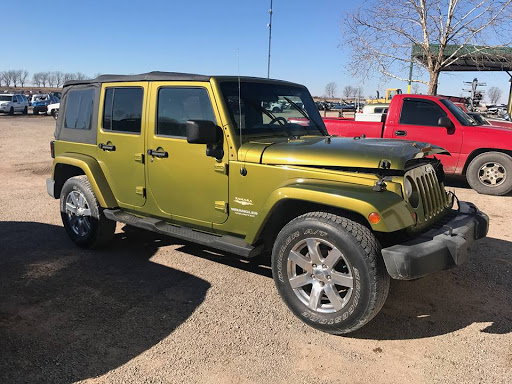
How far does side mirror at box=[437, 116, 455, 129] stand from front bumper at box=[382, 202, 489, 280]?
4.88 meters

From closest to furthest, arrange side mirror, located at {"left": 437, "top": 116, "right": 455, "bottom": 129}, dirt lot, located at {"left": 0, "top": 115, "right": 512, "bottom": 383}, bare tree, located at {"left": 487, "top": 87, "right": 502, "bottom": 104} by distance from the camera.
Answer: dirt lot, located at {"left": 0, "top": 115, "right": 512, "bottom": 383} < side mirror, located at {"left": 437, "top": 116, "right": 455, "bottom": 129} < bare tree, located at {"left": 487, "top": 87, "right": 502, "bottom": 104}

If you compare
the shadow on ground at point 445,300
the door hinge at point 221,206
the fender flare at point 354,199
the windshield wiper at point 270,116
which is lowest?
the shadow on ground at point 445,300

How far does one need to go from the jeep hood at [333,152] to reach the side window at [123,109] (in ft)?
4.58

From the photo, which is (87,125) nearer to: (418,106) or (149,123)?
(149,123)

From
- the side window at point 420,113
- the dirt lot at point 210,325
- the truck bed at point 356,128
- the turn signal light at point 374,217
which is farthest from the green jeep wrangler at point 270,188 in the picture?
the side window at point 420,113

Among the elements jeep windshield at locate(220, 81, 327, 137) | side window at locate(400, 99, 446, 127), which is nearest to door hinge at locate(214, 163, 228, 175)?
jeep windshield at locate(220, 81, 327, 137)

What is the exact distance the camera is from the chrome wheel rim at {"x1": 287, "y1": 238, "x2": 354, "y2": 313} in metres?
3.06

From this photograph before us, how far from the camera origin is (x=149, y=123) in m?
4.16

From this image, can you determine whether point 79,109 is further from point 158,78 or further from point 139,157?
point 158,78

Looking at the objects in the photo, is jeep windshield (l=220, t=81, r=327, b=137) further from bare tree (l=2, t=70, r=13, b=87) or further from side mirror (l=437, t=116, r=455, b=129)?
bare tree (l=2, t=70, r=13, b=87)

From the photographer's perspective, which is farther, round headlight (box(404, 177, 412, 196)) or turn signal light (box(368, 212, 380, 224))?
round headlight (box(404, 177, 412, 196))

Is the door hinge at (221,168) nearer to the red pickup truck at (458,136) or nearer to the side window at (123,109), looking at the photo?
the side window at (123,109)

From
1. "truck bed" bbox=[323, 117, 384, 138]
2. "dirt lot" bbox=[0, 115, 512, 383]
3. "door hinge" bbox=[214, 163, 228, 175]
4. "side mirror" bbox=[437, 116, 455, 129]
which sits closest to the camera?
"dirt lot" bbox=[0, 115, 512, 383]

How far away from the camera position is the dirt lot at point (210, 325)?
2754 millimetres
